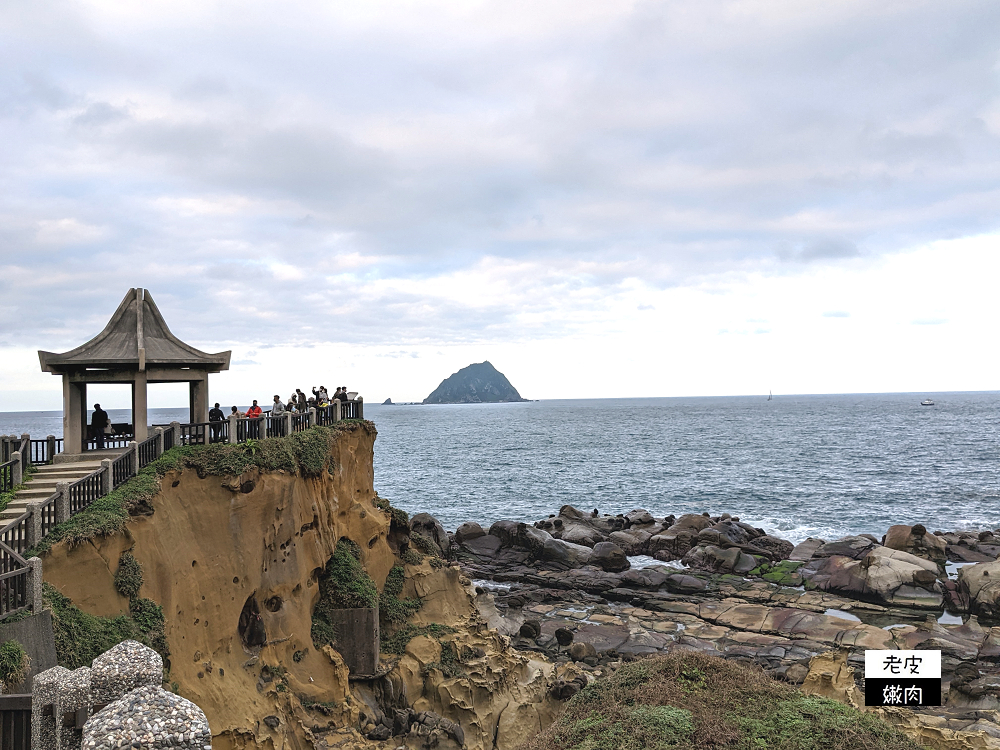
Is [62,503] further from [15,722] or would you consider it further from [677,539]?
[677,539]

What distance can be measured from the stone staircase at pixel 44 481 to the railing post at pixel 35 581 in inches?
145

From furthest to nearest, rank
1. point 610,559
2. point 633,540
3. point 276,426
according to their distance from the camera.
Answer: point 633,540 < point 610,559 < point 276,426

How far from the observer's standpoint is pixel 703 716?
1174 centimetres

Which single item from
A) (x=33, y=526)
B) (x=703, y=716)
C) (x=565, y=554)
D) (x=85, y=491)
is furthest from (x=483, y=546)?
(x=703, y=716)

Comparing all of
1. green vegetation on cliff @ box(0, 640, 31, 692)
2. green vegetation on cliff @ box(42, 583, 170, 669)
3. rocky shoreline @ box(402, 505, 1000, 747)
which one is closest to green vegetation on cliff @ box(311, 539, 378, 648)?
rocky shoreline @ box(402, 505, 1000, 747)

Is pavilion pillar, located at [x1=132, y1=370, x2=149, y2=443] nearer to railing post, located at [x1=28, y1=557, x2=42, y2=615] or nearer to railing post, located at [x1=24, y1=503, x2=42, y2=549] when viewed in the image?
railing post, located at [x1=24, y1=503, x2=42, y2=549]

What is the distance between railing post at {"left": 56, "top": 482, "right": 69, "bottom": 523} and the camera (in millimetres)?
14516

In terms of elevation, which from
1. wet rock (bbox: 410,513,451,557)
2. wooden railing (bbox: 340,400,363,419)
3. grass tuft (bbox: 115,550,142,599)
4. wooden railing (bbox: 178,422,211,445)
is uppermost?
wooden railing (bbox: 340,400,363,419)

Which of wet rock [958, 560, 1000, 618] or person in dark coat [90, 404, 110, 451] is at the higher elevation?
person in dark coat [90, 404, 110, 451]

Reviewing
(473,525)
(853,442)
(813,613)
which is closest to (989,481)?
(853,442)

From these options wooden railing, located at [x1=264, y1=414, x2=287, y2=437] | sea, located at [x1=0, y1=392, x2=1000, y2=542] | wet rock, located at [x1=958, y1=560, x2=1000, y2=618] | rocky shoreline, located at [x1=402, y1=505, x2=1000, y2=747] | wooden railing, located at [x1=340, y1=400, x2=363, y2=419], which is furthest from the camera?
sea, located at [x1=0, y1=392, x2=1000, y2=542]

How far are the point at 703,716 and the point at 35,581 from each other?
42.2ft

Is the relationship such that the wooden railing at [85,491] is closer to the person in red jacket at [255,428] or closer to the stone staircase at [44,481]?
the stone staircase at [44,481]

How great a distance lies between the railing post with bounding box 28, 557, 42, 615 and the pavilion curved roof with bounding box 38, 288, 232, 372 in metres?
8.63
